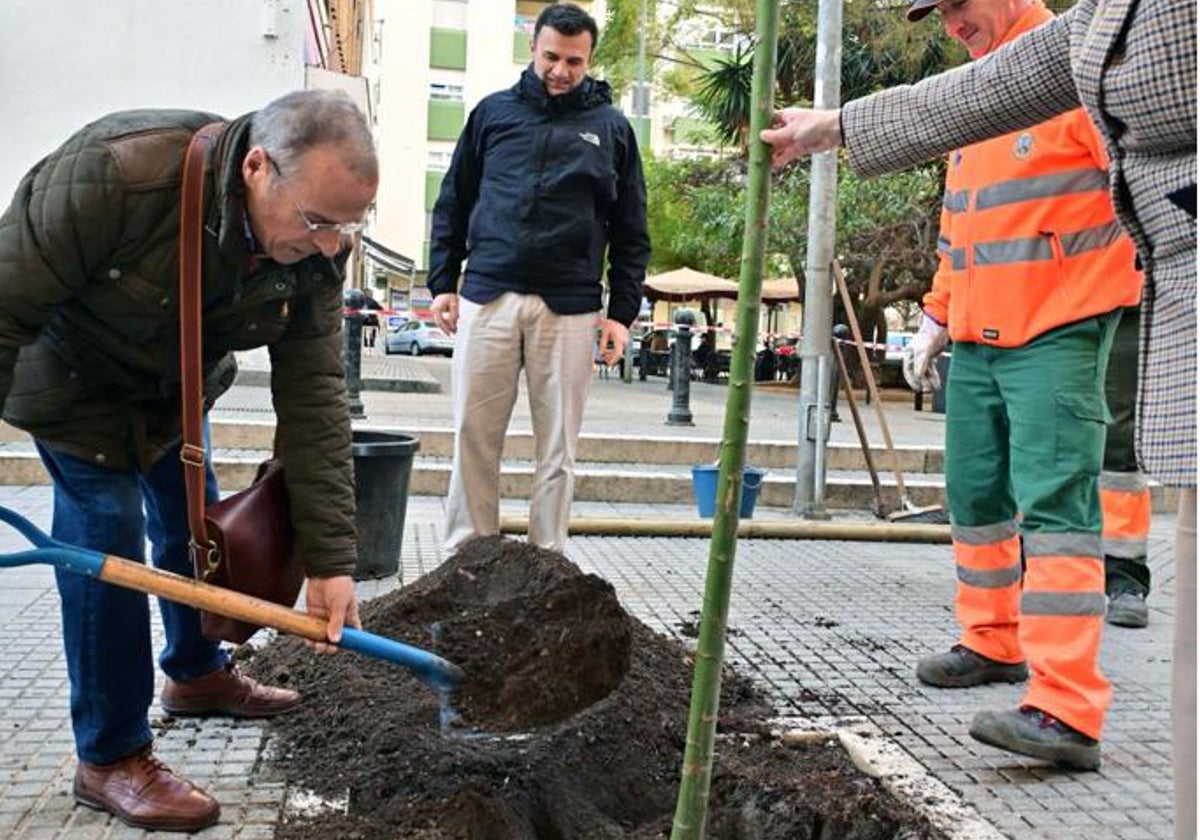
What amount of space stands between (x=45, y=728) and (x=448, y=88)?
157 ft

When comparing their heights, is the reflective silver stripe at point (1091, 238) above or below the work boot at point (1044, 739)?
above

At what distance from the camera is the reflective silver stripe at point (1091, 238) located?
319cm

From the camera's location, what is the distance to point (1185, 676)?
6.10ft

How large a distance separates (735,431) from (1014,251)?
1.88 meters

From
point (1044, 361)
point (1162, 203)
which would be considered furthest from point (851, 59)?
point (1162, 203)

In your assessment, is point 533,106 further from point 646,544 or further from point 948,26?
point 646,544

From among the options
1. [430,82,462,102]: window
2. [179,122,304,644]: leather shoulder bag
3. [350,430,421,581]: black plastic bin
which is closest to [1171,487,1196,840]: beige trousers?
[179,122,304,644]: leather shoulder bag

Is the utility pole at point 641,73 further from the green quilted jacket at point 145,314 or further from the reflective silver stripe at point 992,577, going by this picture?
the green quilted jacket at point 145,314

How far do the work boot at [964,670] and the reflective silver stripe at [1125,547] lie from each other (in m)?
1.22

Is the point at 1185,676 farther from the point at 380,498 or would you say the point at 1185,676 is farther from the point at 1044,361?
the point at 380,498

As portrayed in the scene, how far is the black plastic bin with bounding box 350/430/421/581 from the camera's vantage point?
5.03 metres

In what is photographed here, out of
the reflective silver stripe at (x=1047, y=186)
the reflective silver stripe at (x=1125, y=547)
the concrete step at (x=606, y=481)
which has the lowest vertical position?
the concrete step at (x=606, y=481)

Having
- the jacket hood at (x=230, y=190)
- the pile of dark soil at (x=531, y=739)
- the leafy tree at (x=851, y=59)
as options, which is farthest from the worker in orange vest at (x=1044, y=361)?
the leafy tree at (x=851, y=59)

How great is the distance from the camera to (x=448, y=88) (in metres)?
48.3
